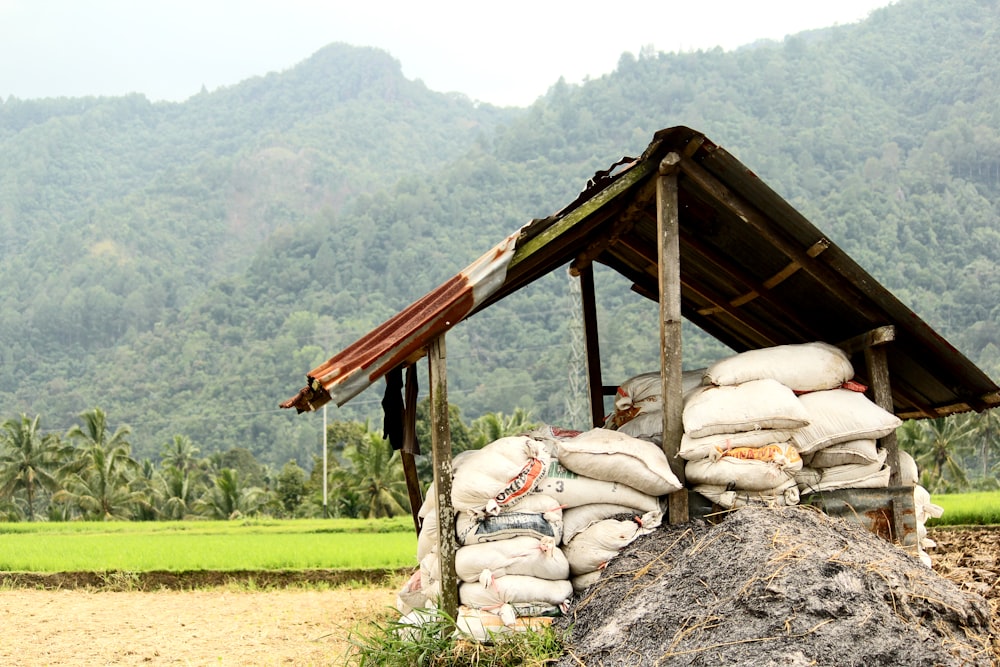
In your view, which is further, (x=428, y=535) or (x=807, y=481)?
(x=428, y=535)

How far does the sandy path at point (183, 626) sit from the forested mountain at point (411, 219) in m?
33.3

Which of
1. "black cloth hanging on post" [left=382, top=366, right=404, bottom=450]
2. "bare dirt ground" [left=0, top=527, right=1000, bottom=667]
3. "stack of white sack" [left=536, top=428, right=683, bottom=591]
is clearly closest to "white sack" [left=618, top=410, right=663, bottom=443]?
"stack of white sack" [left=536, top=428, right=683, bottom=591]

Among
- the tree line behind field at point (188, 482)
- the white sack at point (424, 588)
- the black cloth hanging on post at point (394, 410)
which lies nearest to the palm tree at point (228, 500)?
the tree line behind field at point (188, 482)

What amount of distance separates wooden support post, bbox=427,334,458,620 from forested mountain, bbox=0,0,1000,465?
36909 millimetres

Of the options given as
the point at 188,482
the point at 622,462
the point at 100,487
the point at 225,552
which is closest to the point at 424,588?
the point at 622,462

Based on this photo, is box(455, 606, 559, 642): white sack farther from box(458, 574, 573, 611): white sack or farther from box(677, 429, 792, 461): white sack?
box(677, 429, 792, 461): white sack

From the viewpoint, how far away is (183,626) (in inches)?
324

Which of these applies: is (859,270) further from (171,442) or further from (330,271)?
(330,271)

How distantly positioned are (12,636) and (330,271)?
292ft

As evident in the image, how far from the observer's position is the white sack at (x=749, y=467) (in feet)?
18.7

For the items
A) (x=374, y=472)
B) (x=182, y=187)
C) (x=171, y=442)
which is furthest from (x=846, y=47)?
(x=374, y=472)

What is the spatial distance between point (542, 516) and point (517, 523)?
176 mm

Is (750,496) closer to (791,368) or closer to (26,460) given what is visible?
(791,368)

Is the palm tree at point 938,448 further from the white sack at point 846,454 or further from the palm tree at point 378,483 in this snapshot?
the white sack at point 846,454
